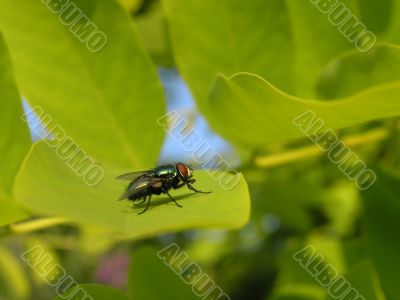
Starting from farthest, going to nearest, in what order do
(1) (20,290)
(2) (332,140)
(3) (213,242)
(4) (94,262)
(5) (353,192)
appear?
(4) (94,262)
(3) (213,242)
(1) (20,290)
(5) (353,192)
(2) (332,140)

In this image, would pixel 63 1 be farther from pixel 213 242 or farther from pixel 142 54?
pixel 213 242

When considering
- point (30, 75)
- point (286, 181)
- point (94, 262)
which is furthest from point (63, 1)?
point (94, 262)

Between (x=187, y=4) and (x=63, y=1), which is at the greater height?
(x=63, y=1)

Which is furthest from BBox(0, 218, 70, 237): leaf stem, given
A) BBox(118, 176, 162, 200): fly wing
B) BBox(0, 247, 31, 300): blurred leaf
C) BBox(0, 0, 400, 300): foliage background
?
BBox(0, 247, 31, 300): blurred leaf

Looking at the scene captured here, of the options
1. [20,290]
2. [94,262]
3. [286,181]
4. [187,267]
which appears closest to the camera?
[187,267]

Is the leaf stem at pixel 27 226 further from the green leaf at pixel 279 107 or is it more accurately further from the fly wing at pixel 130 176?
the green leaf at pixel 279 107

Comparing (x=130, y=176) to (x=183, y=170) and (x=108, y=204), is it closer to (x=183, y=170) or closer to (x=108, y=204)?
(x=183, y=170)
